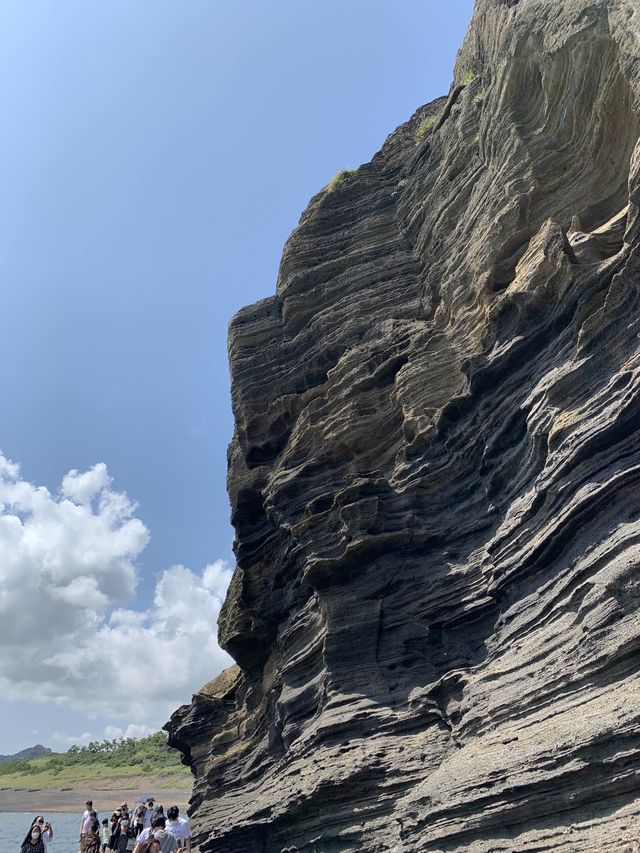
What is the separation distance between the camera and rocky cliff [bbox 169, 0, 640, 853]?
37.3 feet

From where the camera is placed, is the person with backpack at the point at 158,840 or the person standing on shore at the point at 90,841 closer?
the person with backpack at the point at 158,840

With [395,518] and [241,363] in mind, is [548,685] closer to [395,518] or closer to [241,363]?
[395,518]

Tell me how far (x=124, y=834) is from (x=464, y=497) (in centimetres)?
1716

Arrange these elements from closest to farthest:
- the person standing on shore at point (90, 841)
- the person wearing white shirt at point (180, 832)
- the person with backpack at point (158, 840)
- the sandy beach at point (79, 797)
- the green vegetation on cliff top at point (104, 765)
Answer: the person with backpack at point (158, 840)
the person wearing white shirt at point (180, 832)
the person standing on shore at point (90, 841)
the sandy beach at point (79, 797)
the green vegetation on cliff top at point (104, 765)

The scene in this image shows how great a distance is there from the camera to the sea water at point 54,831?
37906 millimetres

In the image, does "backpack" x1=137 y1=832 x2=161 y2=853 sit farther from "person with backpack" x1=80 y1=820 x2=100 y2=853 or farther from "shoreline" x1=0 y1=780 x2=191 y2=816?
"shoreline" x1=0 y1=780 x2=191 y2=816

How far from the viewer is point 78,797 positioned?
287 ft

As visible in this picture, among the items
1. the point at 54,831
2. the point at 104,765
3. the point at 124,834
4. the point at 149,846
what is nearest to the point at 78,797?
the point at 104,765

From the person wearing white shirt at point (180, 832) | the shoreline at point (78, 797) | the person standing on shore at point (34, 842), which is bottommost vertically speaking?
the person wearing white shirt at point (180, 832)

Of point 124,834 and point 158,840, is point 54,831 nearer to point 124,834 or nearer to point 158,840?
point 124,834

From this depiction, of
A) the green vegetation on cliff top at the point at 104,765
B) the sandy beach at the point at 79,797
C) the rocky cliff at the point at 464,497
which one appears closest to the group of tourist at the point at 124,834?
the rocky cliff at the point at 464,497

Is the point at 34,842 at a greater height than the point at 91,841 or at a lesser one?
greater

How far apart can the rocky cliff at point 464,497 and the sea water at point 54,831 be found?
1805cm

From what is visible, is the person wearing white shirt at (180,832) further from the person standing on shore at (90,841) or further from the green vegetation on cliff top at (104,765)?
the green vegetation on cliff top at (104,765)
